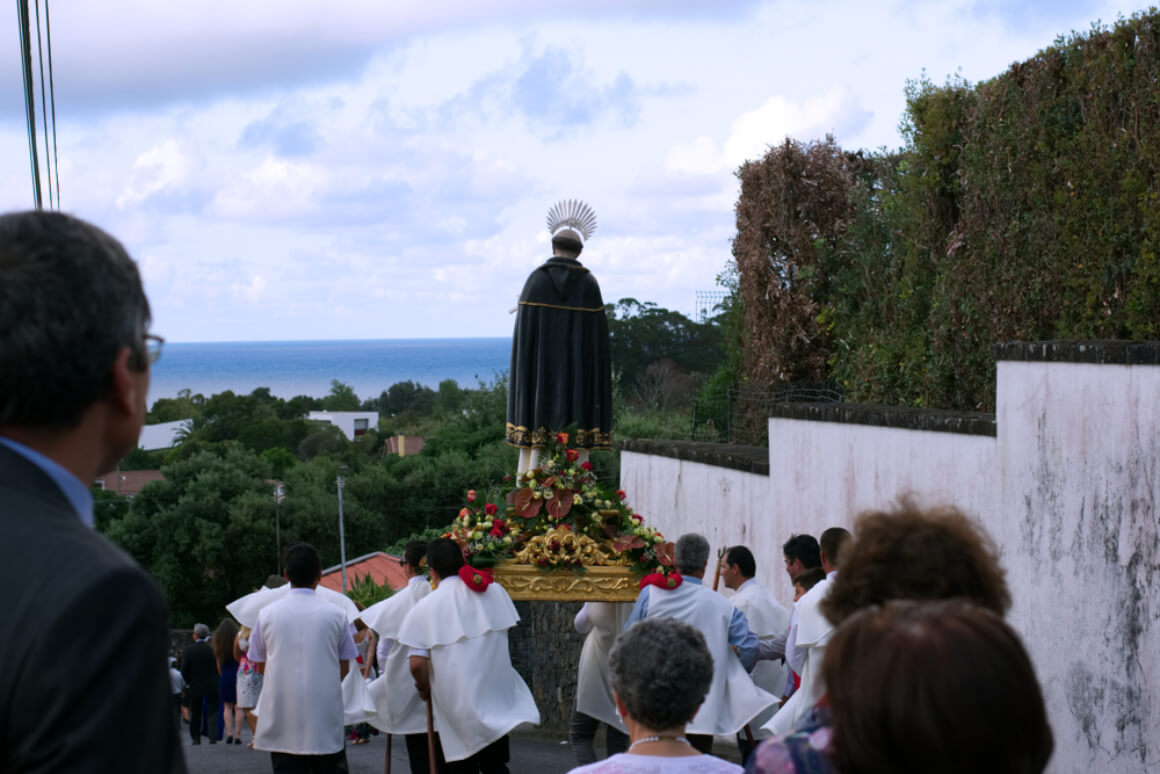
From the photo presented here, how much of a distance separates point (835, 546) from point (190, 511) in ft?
140

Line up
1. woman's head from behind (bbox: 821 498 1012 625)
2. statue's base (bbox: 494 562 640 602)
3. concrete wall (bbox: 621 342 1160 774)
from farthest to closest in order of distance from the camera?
statue's base (bbox: 494 562 640 602)
concrete wall (bbox: 621 342 1160 774)
woman's head from behind (bbox: 821 498 1012 625)

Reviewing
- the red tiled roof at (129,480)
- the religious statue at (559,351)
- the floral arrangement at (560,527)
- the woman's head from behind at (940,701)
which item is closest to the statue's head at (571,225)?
the religious statue at (559,351)

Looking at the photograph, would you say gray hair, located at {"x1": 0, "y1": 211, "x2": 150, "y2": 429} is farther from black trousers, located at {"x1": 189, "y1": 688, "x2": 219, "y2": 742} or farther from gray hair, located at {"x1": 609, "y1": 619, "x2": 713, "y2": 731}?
black trousers, located at {"x1": 189, "y1": 688, "x2": 219, "y2": 742}

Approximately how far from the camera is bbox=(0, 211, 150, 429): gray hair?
5.65ft

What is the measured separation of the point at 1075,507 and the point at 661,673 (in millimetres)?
4216

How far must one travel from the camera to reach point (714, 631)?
677cm

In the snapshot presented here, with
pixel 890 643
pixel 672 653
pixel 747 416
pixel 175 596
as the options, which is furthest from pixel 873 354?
pixel 175 596

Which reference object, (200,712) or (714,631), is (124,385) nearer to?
(714,631)

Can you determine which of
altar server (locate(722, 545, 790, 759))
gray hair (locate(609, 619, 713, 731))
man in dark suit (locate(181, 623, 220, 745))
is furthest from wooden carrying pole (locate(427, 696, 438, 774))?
man in dark suit (locate(181, 623, 220, 745))

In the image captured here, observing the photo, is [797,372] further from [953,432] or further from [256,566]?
[256,566]

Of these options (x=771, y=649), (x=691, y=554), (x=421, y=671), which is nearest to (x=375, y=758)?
(x=421, y=671)

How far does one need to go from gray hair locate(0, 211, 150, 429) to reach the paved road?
23.7 ft

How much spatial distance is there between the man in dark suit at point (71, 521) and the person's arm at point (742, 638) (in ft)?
17.4

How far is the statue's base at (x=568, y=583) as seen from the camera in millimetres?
8195
